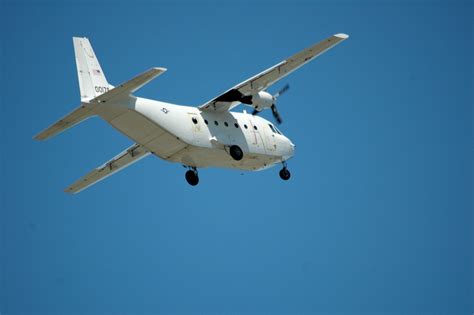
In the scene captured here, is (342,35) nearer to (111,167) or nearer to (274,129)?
(274,129)

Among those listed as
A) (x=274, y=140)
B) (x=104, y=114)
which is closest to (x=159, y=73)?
(x=104, y=114)

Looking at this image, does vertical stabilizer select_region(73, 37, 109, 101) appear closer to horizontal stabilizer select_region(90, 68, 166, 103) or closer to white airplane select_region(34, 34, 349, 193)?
white airplane select_region(34, 34, 349, 193)

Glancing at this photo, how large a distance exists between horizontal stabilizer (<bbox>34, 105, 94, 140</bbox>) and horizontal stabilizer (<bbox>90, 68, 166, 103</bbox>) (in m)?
0.49

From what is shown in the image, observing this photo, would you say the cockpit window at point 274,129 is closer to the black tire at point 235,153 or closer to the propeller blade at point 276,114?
the propeller blade at point 276,114

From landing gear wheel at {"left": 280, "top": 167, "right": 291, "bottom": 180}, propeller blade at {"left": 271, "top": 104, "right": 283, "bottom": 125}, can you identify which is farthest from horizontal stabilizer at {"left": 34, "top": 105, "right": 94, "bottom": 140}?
landing gear wheel at {"left": 280, "top": 167, "right": 291, "bottom": 180}

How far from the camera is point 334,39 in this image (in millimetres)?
35125

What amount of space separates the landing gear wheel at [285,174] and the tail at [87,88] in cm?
865

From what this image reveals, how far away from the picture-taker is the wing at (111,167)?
3797cm

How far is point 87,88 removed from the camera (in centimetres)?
3312

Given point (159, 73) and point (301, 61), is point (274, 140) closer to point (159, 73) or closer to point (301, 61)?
point (301, 61)

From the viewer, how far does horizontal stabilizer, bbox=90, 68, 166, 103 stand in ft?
100

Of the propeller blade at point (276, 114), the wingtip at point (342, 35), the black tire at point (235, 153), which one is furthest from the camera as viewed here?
the propeller blade at point (276, 114)

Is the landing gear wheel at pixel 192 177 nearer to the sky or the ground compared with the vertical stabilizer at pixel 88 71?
nearer to the ground

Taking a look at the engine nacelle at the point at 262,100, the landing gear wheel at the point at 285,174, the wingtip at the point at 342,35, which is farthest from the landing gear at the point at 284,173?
the wingtip at the point at 342,35
